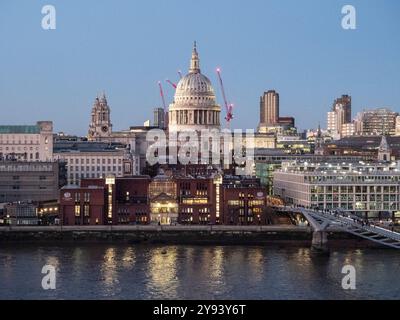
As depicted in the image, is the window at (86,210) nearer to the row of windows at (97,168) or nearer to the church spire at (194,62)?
the row of windows at (97,168)

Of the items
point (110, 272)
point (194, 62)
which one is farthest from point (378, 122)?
point (110, 272)

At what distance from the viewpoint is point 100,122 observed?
249 feet

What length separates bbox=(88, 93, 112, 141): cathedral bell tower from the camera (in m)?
74.9

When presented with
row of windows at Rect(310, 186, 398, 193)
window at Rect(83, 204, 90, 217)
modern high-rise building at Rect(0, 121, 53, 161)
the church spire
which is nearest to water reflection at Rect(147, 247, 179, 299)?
window at Rect(83, 204, 90, 217)

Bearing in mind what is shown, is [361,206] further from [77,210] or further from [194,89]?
[194,89]

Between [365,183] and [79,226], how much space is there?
13.3 meters

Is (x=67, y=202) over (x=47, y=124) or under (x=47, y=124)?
under

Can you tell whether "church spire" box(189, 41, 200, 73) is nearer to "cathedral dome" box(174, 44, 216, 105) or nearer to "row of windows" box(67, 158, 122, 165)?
"cathedral dome" box(174, 44, 216, 105)

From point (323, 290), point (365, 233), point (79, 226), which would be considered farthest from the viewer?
point (79, 226)

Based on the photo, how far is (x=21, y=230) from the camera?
3609 centimetres

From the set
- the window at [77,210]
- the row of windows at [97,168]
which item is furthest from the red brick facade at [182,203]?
the row of windows at [97,168]
